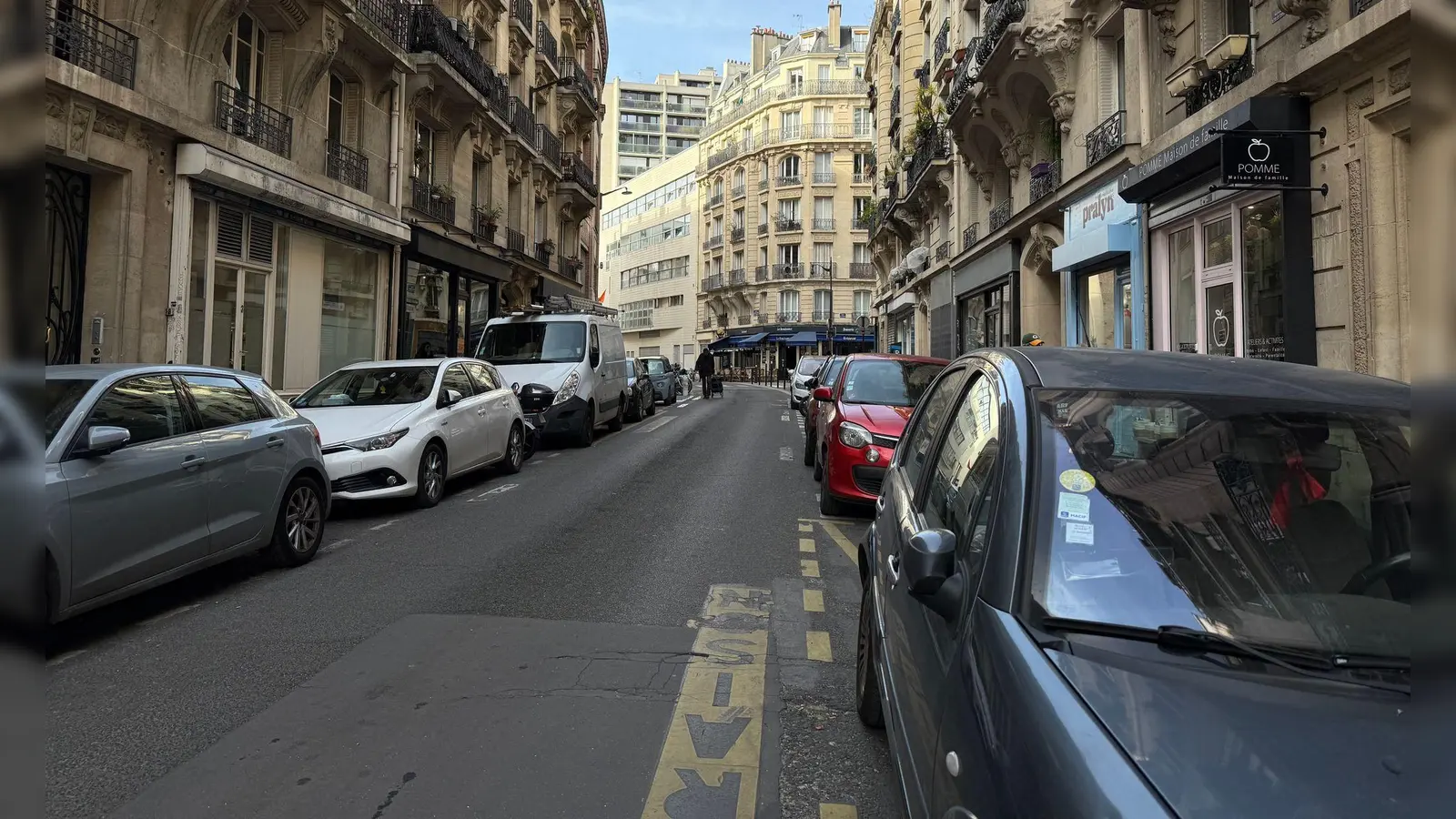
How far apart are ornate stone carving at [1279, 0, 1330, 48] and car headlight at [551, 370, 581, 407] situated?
1061 centimetres

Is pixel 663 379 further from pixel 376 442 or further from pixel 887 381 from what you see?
pixel 376 442

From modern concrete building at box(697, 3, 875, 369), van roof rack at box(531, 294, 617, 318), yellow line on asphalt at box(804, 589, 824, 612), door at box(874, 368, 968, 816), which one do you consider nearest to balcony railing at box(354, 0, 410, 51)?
van roof rack at box(531, 294, 617, 318)

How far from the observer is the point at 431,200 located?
19.9m

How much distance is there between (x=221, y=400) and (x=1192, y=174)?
1106cm

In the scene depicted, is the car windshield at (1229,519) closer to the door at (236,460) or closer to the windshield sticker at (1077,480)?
the windshield sticker at (1077,480)

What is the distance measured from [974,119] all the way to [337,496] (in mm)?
16305

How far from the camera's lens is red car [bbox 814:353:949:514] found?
7.52 m

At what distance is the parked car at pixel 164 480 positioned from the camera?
4.02 meters

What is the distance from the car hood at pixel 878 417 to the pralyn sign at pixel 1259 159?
4461 mm

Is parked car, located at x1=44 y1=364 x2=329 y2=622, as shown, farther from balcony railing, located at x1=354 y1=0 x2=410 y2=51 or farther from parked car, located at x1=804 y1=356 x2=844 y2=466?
balcony railing, located at x1=354 y1=0 x2=410 y2=51

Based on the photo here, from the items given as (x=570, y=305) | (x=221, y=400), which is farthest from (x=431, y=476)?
(x=570, y=305)

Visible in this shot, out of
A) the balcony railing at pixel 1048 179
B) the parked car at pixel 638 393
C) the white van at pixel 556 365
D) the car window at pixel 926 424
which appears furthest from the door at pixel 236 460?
the balcony railing at pixel 1048 179
